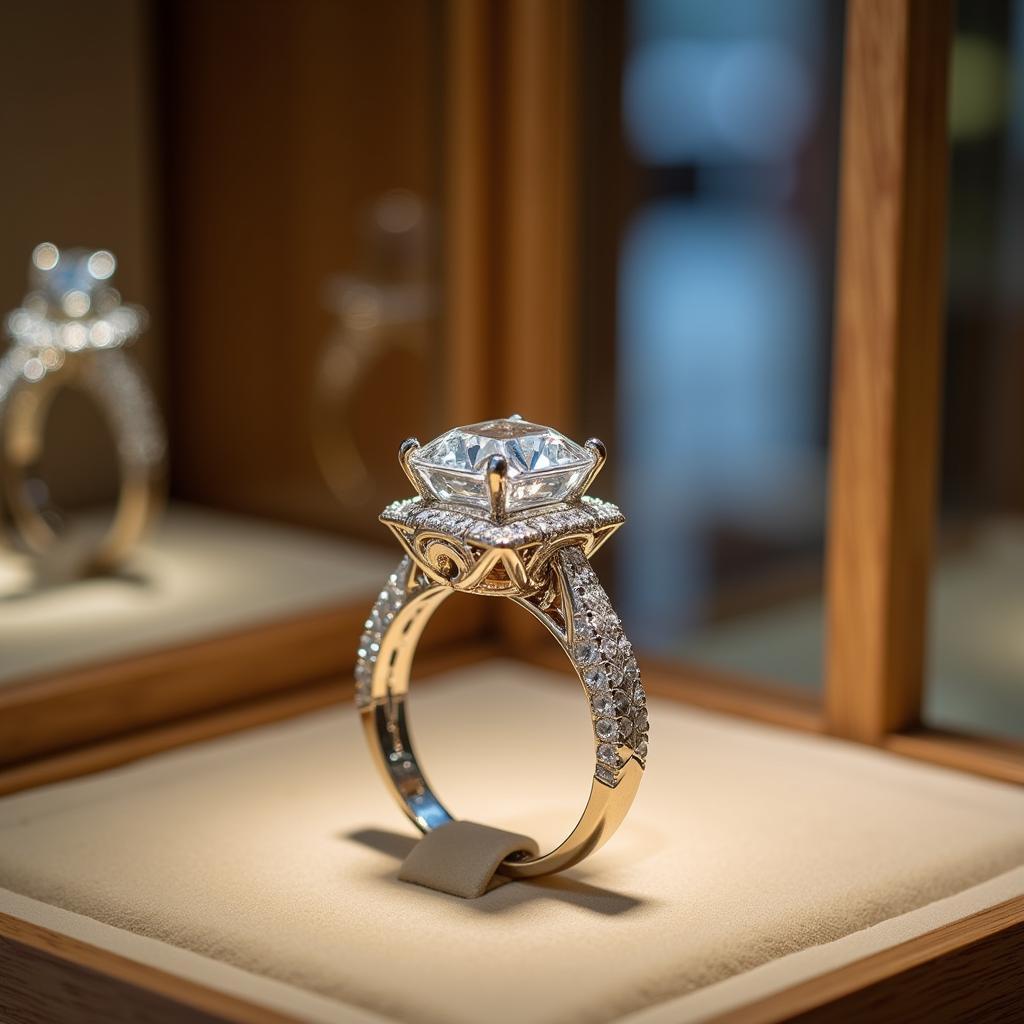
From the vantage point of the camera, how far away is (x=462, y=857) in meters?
1.28

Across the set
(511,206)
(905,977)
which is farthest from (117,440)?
(905,977)

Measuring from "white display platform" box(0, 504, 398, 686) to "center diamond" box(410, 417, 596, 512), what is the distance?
Result: 545mm

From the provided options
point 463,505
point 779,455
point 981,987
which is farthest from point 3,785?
point 779,455

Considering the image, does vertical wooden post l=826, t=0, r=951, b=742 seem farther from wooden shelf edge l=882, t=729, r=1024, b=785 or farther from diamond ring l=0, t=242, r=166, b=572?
diamond ring l=0, t=242, r=166, b=572

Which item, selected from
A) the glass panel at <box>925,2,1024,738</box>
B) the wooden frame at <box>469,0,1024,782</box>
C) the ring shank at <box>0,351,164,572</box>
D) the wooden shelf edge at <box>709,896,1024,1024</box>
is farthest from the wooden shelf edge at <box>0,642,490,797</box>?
the wooden shelf edge at <box>709,896,1024,1024</box>

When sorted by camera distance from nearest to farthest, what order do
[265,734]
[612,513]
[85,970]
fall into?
[85,970] → [612,513] → [265,734]

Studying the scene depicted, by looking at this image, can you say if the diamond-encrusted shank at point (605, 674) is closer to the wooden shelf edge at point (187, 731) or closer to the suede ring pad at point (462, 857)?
the suede ring pad at point (462, 857)

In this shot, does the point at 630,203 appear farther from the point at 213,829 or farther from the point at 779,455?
the point at 213,829

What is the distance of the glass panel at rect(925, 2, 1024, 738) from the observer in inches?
65.1

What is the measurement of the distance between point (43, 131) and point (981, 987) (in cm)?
119

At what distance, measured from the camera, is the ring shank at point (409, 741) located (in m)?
1.23

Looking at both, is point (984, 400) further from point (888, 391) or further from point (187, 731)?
point (187, 731)

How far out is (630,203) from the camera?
6.66 ft

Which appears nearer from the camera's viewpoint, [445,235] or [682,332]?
[445,235]
